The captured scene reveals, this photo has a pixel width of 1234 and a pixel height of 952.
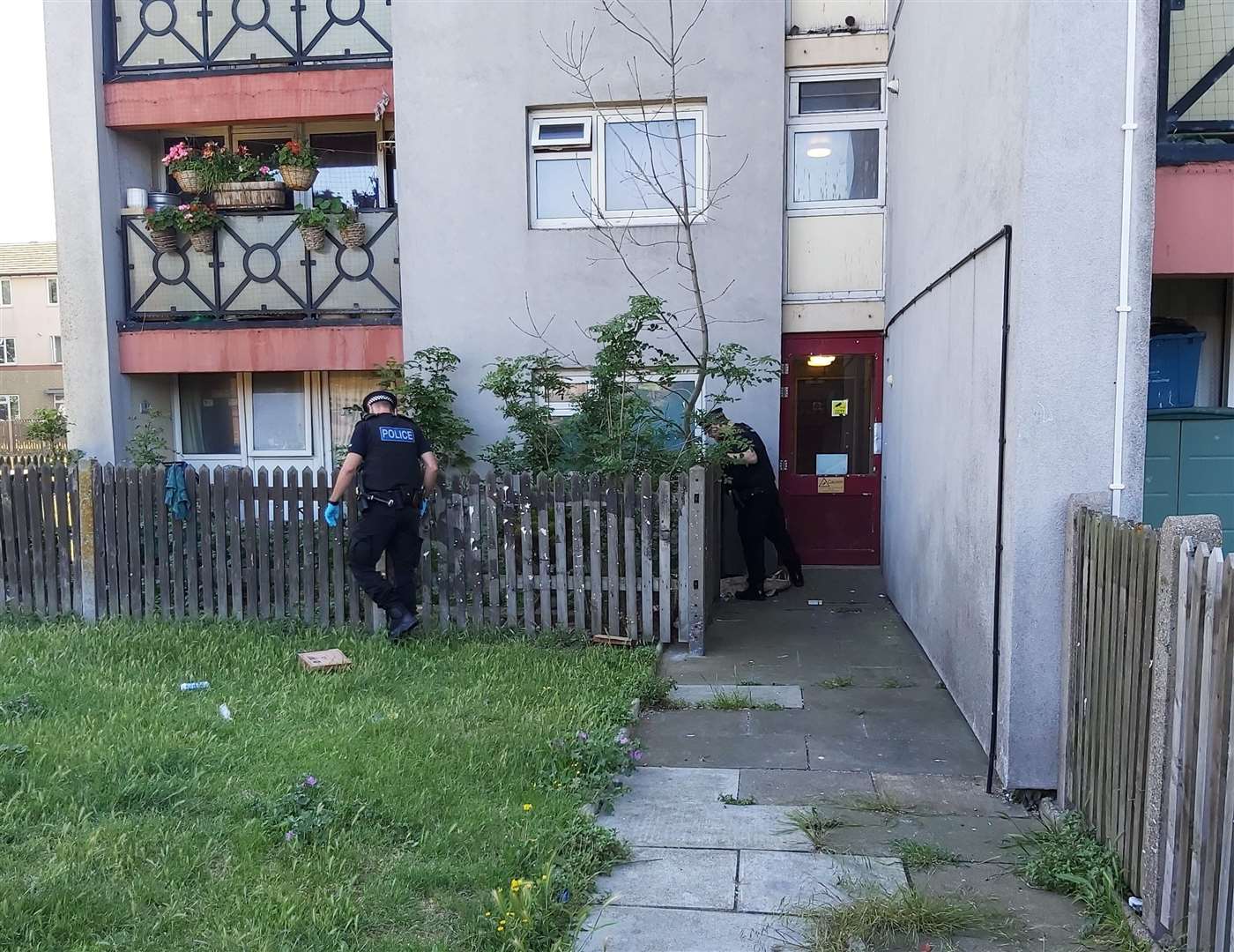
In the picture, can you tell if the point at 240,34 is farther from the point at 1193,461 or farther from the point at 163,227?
the point at 1193,461

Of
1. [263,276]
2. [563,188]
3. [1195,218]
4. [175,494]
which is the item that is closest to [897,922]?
[1195,218]

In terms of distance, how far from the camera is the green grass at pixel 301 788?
3.21 m

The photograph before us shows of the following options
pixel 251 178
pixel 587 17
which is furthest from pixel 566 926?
pixel 251 178

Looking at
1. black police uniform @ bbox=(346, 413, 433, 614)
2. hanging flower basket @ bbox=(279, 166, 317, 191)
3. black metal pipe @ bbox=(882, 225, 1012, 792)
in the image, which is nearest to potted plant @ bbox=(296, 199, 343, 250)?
hanging flower basket @ bbox=(279, 166, 317, 191)

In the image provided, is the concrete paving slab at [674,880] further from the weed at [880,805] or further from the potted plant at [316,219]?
the potted plant at [316,219]

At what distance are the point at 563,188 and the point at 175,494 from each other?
4.78m

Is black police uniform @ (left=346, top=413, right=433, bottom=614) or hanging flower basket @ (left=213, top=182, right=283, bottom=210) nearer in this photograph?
black police uniform @ (left=346, top=413, right=433, bottom=614)

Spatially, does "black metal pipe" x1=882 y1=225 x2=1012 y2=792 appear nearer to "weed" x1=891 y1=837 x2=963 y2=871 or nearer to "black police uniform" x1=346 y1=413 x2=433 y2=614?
"weed" x1=891 y1=837 x2=963 y2=871

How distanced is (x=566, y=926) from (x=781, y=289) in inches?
284

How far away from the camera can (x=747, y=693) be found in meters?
5.86

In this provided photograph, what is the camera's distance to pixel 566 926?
10.6 ft

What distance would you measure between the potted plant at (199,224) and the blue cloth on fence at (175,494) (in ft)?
12.8

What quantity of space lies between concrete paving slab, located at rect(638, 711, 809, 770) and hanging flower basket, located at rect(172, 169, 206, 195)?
27.2 feet

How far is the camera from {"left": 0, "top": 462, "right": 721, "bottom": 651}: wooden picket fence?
6.88m
